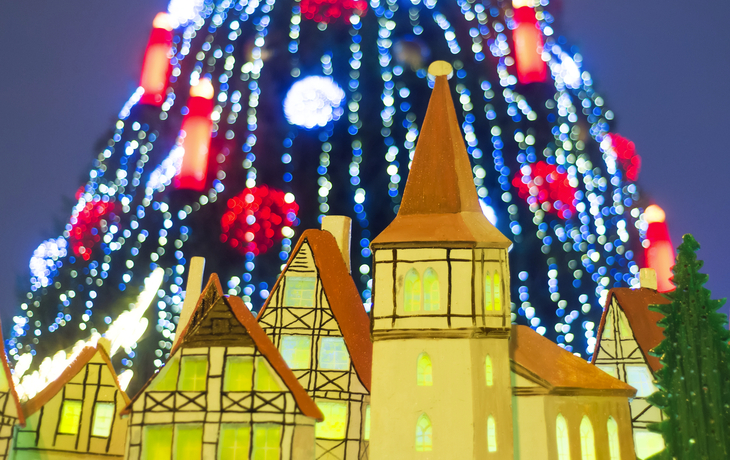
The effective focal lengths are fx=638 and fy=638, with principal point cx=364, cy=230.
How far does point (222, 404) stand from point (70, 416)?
4088 millimetres

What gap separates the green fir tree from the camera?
12406 millimetres

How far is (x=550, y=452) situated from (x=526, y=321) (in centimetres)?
1105

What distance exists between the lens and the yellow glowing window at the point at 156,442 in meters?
13.4

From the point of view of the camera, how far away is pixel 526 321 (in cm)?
2473

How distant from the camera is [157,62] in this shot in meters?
32.4

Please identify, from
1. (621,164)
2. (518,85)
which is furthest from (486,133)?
(621,164)

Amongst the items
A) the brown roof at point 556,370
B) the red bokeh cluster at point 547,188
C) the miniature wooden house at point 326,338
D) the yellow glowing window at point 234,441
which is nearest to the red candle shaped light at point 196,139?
the miniature wooden house at point 326,338

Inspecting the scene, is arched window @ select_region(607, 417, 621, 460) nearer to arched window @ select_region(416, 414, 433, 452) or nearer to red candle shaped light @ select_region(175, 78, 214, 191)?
arched window @ select_region(416, 414, 433, 452)

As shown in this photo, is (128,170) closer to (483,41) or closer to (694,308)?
(483,41)

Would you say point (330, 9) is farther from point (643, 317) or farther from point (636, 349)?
point (636, 349)

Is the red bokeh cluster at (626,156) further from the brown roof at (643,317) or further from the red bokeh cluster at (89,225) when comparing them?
the red bokeh cluster at (89,225)

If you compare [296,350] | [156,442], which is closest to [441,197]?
[296,350]

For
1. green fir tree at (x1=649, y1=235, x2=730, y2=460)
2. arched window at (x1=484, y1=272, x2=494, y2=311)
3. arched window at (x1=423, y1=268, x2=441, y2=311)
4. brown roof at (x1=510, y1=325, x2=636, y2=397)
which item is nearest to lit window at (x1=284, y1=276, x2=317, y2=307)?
arched window at (x1=423, y1=268, x2=441, y2=311)

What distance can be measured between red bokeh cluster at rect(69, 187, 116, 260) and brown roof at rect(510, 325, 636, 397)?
23050mm
